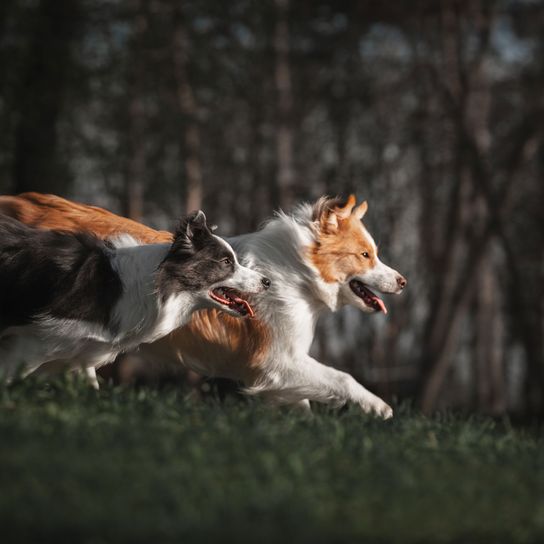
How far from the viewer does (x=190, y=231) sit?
23.2 feet

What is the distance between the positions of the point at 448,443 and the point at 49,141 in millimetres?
12506

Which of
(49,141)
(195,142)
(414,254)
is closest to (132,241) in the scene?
(49,141)

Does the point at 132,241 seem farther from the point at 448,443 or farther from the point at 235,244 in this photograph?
the point at 448,443

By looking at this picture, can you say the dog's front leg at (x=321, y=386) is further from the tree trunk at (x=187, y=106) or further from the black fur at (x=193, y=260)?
the tree trunk at (x=187, y=106)

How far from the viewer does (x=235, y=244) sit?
7977 millimetres

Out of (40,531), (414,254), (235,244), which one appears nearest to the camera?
(40,531)

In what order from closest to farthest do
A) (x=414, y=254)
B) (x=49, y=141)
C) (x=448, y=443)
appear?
(x=448, y=443)
(x=49, y=141)
(x=414, y=254)

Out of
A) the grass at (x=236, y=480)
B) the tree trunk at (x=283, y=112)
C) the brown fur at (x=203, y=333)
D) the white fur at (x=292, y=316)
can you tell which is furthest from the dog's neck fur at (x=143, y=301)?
the tree trunk at (x=283, y=112)

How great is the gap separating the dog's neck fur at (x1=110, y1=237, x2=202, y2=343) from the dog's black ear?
207 mm

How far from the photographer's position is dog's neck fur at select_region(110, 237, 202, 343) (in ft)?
22.8

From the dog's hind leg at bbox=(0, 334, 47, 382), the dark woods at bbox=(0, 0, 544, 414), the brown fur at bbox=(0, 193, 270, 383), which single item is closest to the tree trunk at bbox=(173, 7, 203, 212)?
the dark woods at bbox=(0, 0, 544, 414)

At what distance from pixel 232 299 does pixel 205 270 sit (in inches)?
14.7

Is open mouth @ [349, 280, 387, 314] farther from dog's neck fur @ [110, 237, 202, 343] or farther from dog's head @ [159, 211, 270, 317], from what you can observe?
dog's neck fur @ [110, 237, 202, 343]

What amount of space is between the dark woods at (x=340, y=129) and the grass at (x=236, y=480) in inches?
457
